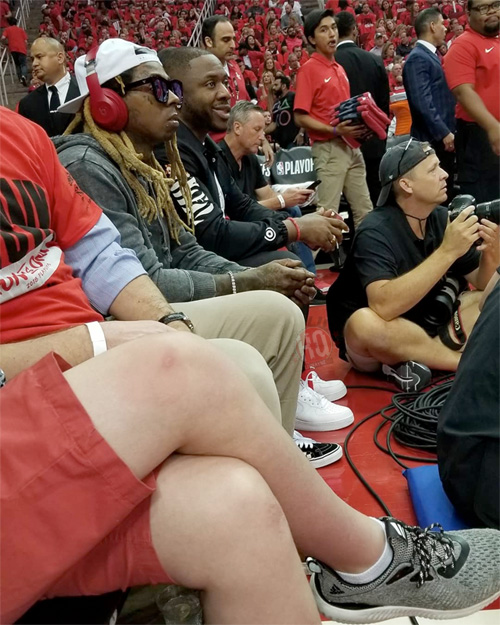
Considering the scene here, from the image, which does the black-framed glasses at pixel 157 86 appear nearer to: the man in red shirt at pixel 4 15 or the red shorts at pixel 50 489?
the red shorts at pixel 50 489

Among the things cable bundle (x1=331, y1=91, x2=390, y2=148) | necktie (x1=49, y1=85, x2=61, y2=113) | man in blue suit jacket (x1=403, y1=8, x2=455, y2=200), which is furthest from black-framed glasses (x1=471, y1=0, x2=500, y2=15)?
necktie (x1=49, y1=85, x2=61, y2=113)

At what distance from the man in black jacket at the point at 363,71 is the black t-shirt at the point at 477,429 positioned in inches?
151

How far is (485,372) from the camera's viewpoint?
57.9 inches

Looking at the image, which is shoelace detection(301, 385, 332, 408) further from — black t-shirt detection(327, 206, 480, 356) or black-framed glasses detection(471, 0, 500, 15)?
black-framed glasses detection(471, 0, 500, 15)

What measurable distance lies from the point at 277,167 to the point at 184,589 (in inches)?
152

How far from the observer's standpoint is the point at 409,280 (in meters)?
2.57

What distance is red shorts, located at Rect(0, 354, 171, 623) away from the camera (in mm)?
783

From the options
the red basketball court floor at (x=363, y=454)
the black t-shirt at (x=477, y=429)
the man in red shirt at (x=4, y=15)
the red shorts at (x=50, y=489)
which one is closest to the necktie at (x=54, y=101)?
the red basketball court floor at (x=363, y=454)

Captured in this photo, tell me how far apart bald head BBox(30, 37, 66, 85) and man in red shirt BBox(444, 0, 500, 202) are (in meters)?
2.48

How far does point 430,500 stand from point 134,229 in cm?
107

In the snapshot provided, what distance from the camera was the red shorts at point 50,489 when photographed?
0.78 meters

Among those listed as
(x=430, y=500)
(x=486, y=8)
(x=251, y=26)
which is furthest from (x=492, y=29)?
(x=251, y=26)

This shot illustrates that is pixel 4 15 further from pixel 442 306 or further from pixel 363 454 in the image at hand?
pixel 363 454

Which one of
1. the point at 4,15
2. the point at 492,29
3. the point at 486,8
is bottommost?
the point at 492,29
